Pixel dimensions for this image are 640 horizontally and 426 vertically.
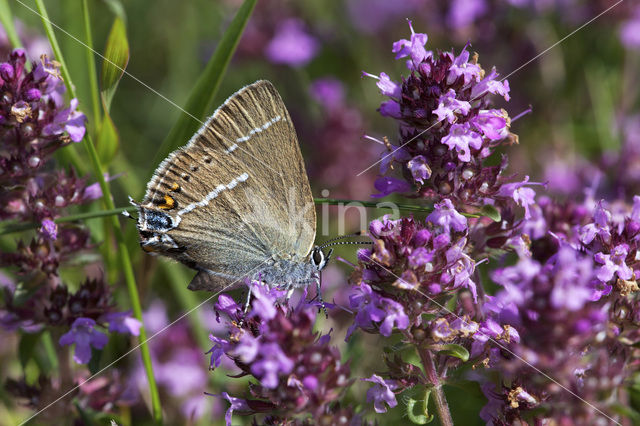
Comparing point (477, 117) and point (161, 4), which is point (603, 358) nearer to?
point (477, 117)

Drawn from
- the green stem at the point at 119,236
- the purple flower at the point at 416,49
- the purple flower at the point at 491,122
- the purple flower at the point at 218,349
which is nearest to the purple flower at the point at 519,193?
the purple flower at the point at 491,122

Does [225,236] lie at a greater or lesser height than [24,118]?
lesser

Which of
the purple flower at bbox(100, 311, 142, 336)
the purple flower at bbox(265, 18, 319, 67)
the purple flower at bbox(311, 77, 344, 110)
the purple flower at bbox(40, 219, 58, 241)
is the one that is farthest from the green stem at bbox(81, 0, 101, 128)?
the purple flower at bbox(265, 18, 319, 67)

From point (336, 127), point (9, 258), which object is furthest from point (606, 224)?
point (336, 127)

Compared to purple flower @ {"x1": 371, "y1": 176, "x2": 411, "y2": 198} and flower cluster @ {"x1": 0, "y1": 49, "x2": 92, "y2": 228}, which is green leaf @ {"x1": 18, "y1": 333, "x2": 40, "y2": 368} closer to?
flower cluster @ {"x1": 0, "y1": 49, "x2": 92, "y2": 228}

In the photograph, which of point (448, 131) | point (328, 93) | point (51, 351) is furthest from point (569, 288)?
point (328, 93)

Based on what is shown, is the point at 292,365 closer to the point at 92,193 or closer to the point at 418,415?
the point at 418,415

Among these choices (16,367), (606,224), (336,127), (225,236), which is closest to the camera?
(606,224)
